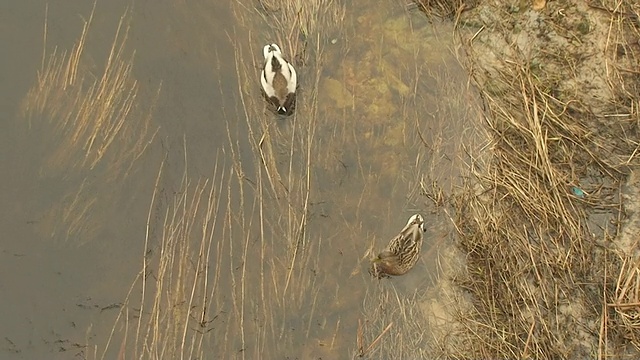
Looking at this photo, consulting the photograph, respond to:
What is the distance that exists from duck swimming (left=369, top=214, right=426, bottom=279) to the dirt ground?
18.0 inches

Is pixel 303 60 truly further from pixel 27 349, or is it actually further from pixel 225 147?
pixel 27 349

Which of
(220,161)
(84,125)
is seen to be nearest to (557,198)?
→ (220,161)

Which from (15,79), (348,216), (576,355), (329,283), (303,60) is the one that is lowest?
(576,355)

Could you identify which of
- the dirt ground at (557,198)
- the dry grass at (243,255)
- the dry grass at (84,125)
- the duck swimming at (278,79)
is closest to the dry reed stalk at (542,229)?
the dirt ground at (557,198)

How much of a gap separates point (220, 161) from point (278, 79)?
0.84 meters

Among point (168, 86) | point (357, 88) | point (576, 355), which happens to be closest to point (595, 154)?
point (576, 355)

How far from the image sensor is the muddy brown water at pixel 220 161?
468 centimetres

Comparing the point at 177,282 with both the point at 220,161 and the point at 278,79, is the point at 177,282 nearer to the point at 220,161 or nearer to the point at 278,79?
the point at 220,161

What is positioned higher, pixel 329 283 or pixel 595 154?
pixel 595 154

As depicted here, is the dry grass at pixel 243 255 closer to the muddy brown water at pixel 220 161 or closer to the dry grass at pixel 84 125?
the muddy brown water at pixel 220 161

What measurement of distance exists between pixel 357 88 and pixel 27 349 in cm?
342

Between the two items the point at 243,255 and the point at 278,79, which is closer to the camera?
the point at 278,79

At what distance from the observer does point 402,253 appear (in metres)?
4.85

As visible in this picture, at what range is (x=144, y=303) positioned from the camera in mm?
4730
